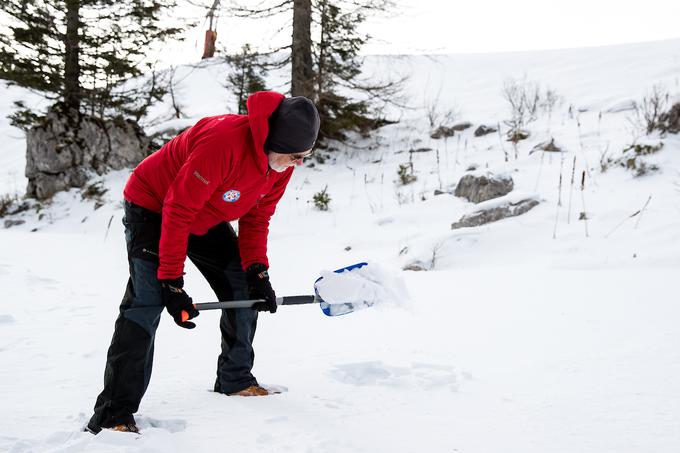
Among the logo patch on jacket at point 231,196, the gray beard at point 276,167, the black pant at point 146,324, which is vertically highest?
the gray beard at point 276,167

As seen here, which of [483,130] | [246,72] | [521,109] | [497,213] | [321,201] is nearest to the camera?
[497,213]

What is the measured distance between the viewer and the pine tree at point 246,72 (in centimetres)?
1051

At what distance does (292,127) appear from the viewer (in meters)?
2.15

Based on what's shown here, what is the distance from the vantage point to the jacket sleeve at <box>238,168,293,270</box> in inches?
102

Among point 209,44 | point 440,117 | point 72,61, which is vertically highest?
point 209,44

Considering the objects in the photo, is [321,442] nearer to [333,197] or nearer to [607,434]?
[607,434]

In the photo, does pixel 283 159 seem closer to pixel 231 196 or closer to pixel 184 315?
pixel 231 196

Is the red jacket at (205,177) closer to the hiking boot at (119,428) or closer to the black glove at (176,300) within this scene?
the black glove at (176,300)

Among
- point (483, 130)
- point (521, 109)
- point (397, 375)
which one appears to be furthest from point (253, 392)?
point (521, 109)

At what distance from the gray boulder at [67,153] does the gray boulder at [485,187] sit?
21.7 ft

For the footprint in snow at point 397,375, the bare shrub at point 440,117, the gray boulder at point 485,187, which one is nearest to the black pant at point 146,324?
the footprint in snow at point 397,375

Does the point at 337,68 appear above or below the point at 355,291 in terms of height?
above

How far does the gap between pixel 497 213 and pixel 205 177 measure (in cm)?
394

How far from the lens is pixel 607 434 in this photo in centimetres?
196
